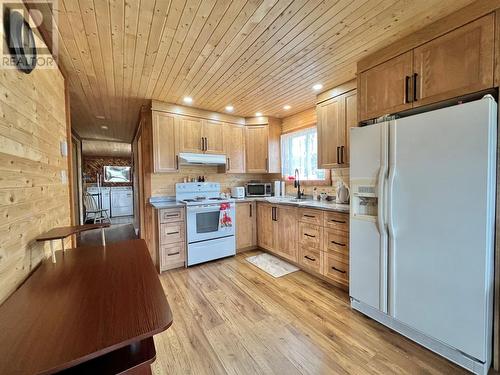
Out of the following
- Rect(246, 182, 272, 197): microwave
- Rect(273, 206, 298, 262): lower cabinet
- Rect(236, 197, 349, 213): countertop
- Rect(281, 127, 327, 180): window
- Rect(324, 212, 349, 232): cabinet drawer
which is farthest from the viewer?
Rect(246, 182, 272, 197): microwave

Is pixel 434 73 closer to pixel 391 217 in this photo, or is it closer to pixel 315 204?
pixel 391 217

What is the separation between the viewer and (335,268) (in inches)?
103

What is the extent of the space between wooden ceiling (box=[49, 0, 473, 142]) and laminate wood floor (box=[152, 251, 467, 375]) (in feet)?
8.18

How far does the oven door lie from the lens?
3308 millimetres

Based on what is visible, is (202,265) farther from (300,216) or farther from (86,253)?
(86,253)

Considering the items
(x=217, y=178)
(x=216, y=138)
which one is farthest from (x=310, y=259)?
(x=216, y=138)

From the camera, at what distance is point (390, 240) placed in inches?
72.6

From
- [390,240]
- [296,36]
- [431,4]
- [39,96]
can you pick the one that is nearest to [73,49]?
[39,96]

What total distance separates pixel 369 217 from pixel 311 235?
3.34ft

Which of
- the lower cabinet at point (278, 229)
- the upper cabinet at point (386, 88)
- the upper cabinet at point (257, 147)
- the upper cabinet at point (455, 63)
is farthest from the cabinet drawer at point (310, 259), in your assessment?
the upper cabinet at point (455, 63)

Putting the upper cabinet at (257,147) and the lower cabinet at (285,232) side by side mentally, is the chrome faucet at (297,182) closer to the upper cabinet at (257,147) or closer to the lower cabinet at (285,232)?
the lower cabinet at (285,232)

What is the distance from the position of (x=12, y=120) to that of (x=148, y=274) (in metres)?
1.03

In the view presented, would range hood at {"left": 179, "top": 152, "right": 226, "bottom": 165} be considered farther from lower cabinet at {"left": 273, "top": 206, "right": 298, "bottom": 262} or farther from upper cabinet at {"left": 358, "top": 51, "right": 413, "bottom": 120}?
upper cabinet at {"left": 358, "top": 51, "right": 413, "bottom": 120}

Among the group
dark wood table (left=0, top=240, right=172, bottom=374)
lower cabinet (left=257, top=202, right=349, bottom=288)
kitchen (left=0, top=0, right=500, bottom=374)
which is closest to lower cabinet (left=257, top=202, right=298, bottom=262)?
lower cabinet (left=257, top=202, right=349, bottom=288)
